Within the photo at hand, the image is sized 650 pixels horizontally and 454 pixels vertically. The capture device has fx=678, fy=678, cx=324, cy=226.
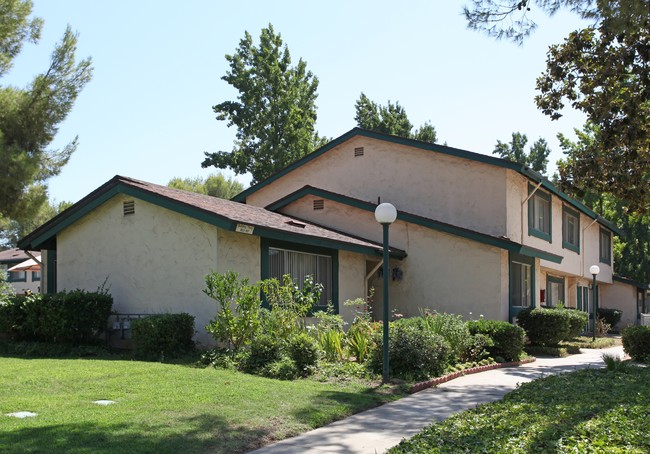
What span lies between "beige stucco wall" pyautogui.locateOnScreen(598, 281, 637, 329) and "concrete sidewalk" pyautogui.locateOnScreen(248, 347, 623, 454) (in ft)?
82.3

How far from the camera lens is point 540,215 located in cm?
2339

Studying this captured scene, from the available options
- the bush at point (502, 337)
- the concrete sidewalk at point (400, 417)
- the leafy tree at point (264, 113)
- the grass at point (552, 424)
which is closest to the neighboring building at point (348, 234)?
the bush at point (502, 337)

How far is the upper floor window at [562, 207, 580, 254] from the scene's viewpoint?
86.1 ft

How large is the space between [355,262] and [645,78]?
8643 mm

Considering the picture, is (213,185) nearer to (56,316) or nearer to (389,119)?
(389,119)

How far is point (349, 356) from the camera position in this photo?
44.2 ft

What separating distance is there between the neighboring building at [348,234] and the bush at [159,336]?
922 mm

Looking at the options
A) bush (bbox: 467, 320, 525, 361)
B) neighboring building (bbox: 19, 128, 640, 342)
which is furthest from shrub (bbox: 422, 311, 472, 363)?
neighboring building (bbox: 19, 128, 640, 342)

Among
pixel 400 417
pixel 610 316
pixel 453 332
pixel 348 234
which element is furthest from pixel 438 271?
pixel 610 316

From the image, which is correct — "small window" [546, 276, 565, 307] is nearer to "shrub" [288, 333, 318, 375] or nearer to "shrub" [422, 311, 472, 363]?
"shrub" [422, 311, 472, 363]

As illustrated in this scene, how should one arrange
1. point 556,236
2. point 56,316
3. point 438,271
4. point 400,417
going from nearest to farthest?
point 400,417
point 56,316
point 438,271
point 556,236

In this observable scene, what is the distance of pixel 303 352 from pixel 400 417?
10.8 ft

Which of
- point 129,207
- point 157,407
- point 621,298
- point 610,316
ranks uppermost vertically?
point 129,207

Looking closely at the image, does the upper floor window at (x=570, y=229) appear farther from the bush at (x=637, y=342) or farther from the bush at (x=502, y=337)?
the bush at (x=502, y=337)
